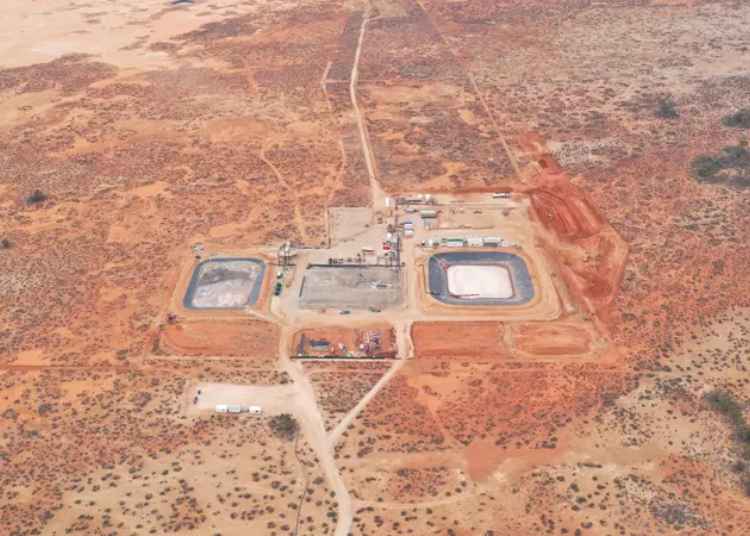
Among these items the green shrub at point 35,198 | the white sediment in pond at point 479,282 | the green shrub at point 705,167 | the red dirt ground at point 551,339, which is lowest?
the red dirt ground at point 551,339

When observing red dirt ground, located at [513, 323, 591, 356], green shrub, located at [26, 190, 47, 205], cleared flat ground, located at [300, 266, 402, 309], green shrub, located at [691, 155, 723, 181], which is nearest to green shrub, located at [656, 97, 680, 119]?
green shrub, located at [691, 155, 723, 181]

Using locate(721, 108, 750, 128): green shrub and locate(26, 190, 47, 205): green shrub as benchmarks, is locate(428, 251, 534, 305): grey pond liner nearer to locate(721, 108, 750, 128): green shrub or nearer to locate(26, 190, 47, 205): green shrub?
locate(721, 108, 750, 128): green shrub

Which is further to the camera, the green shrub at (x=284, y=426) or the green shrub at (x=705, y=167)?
the green shrub at (x=705, y=167)

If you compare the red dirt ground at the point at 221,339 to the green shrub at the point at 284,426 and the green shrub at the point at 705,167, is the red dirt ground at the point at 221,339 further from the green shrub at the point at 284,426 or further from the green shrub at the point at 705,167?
the green shrub at the point at 705,167

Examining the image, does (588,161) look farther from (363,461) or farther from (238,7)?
(238,7)

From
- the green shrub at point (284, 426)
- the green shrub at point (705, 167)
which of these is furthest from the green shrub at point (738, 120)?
the green shrub at point (284, 426)

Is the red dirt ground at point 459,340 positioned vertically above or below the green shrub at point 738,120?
below

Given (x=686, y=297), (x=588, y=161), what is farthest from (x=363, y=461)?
(x=588, y=161)
